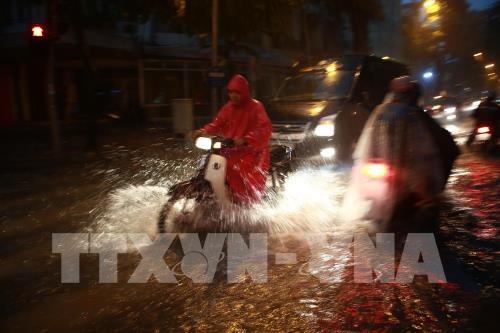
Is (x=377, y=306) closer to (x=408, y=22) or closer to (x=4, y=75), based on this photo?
(x=4, y=75)

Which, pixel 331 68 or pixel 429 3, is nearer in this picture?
pixel 331 68

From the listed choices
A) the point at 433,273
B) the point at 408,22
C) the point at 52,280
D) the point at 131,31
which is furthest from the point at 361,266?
the point at 408,22

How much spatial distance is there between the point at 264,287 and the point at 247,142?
5.87 ft

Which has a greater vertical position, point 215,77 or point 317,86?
point 215,77

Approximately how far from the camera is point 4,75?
76.7 feet

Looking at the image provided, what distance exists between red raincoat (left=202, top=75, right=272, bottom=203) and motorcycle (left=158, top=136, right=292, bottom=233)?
142 millimetres

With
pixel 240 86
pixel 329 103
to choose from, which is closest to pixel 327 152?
pixel 329 103

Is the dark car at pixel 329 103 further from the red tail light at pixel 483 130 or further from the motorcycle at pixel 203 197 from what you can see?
the motorcycle at pixel 203 197

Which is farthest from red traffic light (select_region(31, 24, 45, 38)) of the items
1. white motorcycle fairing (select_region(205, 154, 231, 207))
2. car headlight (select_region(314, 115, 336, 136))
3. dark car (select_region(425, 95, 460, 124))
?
dark car (select_region(425, 95, 460, 124))

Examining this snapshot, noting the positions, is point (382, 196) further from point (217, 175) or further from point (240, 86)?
point (240, 86)

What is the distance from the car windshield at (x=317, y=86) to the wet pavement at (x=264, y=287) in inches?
117

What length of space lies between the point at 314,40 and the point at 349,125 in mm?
31366

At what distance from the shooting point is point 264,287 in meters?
4.06

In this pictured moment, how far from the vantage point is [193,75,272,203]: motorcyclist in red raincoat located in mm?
5414
